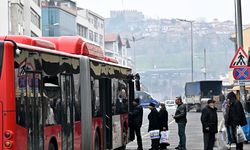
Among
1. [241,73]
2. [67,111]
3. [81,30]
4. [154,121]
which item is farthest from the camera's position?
[81,30]

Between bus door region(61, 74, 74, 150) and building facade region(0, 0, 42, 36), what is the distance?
Answer: 5213cm

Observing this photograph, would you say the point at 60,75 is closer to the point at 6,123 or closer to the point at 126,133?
the point at 6,123

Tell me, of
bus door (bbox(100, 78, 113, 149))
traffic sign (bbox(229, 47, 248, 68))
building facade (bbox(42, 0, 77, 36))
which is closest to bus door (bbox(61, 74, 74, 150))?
bus door (bbox(100, 78, 113, 149))

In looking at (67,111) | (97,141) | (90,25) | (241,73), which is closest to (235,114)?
(241,73)

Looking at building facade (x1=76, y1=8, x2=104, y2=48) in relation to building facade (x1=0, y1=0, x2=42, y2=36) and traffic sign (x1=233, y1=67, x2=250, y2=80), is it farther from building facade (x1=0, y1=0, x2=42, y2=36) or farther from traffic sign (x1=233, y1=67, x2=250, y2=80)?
traffic sign (x1=233, y1=67, x2=250, y2=80)

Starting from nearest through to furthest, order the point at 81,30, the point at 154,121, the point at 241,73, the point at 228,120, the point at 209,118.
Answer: the point at 209,118 < the point at 228,120 < the point at 154,121 < the point at 241,73 < the point at 81,30

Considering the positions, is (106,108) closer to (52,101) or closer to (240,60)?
(240,60)

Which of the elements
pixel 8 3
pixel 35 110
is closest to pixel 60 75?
pixel 35 110

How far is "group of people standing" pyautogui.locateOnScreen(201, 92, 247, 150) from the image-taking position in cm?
1898

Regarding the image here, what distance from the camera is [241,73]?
888 inches

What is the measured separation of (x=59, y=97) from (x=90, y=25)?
381 ft

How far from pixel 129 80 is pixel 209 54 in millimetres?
173640

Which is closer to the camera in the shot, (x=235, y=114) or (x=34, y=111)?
(x=34, y=111)

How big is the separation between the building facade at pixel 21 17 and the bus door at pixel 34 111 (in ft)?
179
